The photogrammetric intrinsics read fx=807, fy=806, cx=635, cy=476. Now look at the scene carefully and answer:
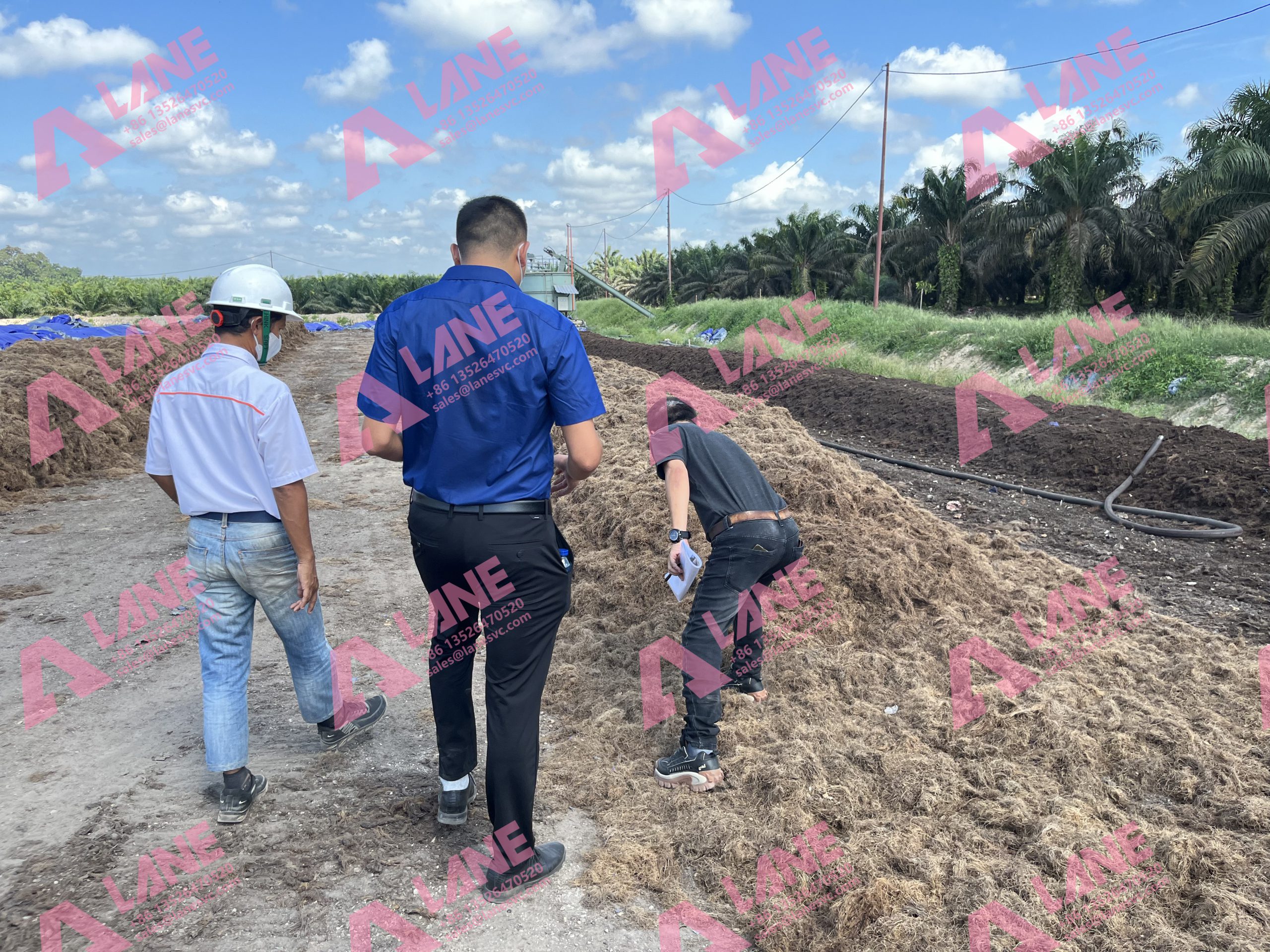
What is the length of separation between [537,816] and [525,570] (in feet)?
4.01

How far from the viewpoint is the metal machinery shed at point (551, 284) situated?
30.1m

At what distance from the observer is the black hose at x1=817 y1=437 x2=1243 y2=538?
6.92 meters

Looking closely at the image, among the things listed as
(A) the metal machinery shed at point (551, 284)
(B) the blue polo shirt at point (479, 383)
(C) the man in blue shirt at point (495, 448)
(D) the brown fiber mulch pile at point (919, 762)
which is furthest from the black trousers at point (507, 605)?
(A) the metal machinery shed at point (551, 284)

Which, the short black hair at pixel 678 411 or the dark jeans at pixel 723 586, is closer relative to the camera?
the dark jeans at pixel 723 586

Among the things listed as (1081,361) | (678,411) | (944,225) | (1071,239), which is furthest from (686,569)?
(944,225)

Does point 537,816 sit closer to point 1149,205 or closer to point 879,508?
point 879,508

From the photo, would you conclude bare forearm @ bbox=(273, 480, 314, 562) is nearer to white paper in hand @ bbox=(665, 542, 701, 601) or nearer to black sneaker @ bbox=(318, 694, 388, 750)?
black sneaker @ bbox=(318, 694, 388, 750)

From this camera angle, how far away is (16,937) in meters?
2.42

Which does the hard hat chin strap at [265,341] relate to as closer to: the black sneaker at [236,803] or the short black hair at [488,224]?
the short black hair at [488,224]

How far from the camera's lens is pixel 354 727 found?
3.62 meters

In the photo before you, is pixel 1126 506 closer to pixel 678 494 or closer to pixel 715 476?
pixel 715 476

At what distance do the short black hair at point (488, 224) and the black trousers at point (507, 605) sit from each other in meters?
0.86

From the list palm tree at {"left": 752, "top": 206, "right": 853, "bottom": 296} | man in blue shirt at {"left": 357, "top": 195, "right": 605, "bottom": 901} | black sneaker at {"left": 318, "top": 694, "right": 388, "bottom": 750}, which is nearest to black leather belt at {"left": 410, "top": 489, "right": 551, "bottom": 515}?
man in blue shirt at {"left": 357, "top": 195, "right": 605, "bottom": 901}

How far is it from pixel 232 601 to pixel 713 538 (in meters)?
1.96
